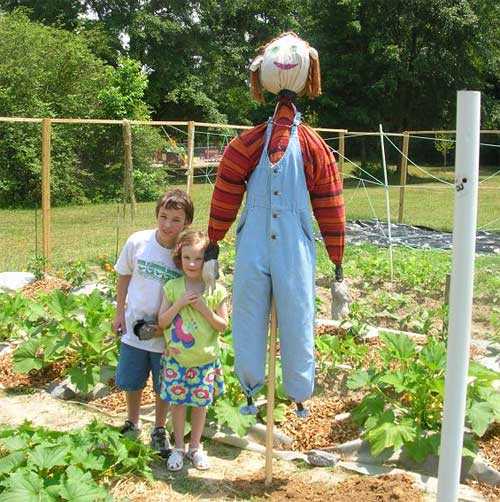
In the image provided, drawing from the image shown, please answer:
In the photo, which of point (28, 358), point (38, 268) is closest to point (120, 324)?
point (28, 358)

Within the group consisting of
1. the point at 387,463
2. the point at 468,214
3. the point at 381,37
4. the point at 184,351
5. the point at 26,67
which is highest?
the point at 381,37

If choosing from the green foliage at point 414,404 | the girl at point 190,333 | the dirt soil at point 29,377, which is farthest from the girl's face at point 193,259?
the dirt soil at point 29,377

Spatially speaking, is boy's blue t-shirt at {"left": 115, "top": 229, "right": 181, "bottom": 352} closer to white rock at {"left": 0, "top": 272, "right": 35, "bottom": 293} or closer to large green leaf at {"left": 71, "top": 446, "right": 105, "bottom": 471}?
large green leaf at {"left": 71, "top": 446, "right": 105, "bottom": 471}

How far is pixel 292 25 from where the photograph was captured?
1067 inches

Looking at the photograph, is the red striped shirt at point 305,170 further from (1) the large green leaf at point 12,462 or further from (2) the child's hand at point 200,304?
(1) the large green leaf at point 12,462

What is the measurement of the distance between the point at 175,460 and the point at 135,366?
46cm

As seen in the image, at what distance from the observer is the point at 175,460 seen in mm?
3107

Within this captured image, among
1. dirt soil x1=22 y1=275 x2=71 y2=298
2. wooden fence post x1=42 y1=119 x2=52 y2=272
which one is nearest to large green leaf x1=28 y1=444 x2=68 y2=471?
dirt soil x1=22 y1=275 x2=71 y2=298

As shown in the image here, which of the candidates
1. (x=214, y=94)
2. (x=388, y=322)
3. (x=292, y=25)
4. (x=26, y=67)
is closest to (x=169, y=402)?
(x=388, y=322)

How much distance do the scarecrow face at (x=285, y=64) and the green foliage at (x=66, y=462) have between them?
63.0 inches

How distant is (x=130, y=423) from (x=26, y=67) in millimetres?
13843

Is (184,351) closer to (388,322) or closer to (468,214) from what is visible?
(468,214)

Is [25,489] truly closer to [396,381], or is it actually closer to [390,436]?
[390,436]

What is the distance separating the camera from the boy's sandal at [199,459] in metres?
3.13
